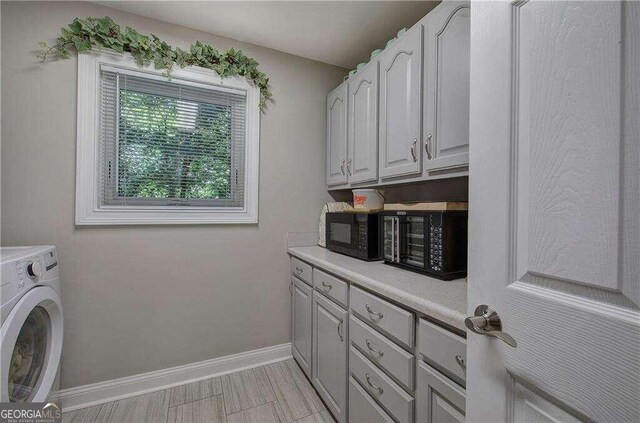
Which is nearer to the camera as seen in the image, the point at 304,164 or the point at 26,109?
the point at 26,109

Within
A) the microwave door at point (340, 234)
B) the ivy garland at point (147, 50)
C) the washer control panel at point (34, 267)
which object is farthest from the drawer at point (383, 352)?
the ivy garland at point (147, 50)

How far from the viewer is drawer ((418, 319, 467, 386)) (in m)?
0.75

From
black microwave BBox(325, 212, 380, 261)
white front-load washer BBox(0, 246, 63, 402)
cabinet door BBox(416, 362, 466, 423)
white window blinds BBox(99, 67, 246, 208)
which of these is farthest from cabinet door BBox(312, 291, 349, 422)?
white front-load washer BBox(0, 246, 63, 402)

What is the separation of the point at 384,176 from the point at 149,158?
5.01 ft

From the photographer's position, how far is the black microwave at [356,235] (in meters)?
1.57

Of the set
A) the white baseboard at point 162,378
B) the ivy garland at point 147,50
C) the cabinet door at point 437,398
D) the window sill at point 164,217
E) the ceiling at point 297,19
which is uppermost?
the ceiling at point 297,19

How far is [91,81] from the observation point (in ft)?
5.09

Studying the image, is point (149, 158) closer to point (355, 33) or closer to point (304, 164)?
point (304, 164)

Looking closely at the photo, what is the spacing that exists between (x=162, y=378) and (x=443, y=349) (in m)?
1.84

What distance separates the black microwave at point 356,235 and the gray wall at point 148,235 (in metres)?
0.40

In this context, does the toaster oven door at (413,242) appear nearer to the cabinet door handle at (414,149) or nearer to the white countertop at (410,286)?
the white countertop at (410,286)

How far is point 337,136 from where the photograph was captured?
→ 2047mm

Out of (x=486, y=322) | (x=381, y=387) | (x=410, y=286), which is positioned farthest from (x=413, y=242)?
(x=486, y=322)

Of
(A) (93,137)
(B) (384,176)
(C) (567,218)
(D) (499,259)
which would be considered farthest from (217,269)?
(C) (567,218)
